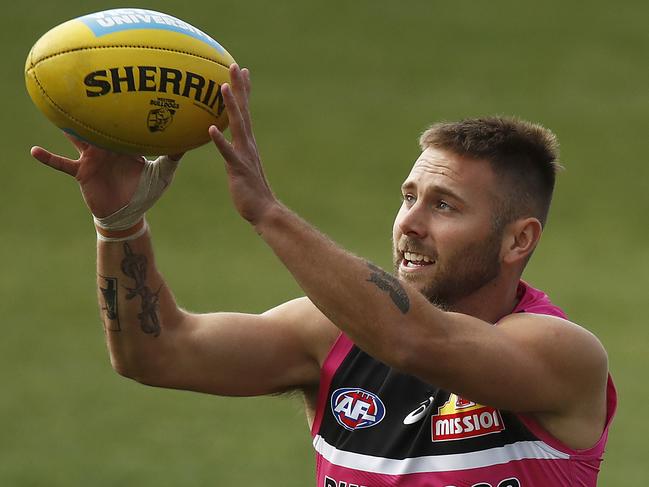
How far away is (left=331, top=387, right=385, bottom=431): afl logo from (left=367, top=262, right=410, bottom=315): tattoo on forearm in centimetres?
66

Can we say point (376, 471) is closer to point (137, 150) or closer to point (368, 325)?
point (368, 325)

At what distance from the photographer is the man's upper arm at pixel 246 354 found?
5254 mm

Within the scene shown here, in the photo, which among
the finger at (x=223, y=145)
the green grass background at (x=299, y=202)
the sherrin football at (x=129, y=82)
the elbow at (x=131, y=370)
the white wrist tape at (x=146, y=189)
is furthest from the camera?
the green grass background at (x=299, y=202)

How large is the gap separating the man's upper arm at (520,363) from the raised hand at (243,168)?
766mm


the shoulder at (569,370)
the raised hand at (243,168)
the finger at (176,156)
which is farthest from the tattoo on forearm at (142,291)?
the shoulder at (569,370)

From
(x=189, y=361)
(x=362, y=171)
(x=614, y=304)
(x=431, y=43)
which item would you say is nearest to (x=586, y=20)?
(x=431, y=43)

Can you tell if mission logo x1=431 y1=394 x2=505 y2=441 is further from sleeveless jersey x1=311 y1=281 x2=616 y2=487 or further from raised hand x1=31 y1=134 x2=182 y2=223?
raised hand x1=31 y1=134 x2=182 y2=223

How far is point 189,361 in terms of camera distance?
527cm

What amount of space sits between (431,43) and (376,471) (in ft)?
51.0

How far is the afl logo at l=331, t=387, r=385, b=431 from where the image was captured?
4996 mm

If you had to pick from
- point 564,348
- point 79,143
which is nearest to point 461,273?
point 564,348

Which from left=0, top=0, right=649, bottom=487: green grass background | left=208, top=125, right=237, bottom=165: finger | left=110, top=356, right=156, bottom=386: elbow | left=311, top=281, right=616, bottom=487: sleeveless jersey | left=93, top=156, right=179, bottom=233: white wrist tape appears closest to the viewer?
left=208, top=125, right=237, bottom=165: finger

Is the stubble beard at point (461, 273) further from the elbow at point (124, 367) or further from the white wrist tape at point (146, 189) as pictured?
the elbow at point (124, 367)

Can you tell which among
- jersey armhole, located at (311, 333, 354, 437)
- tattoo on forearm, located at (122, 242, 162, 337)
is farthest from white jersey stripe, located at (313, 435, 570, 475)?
tattoo on forearm, located at (122, 242, 162, 337)
